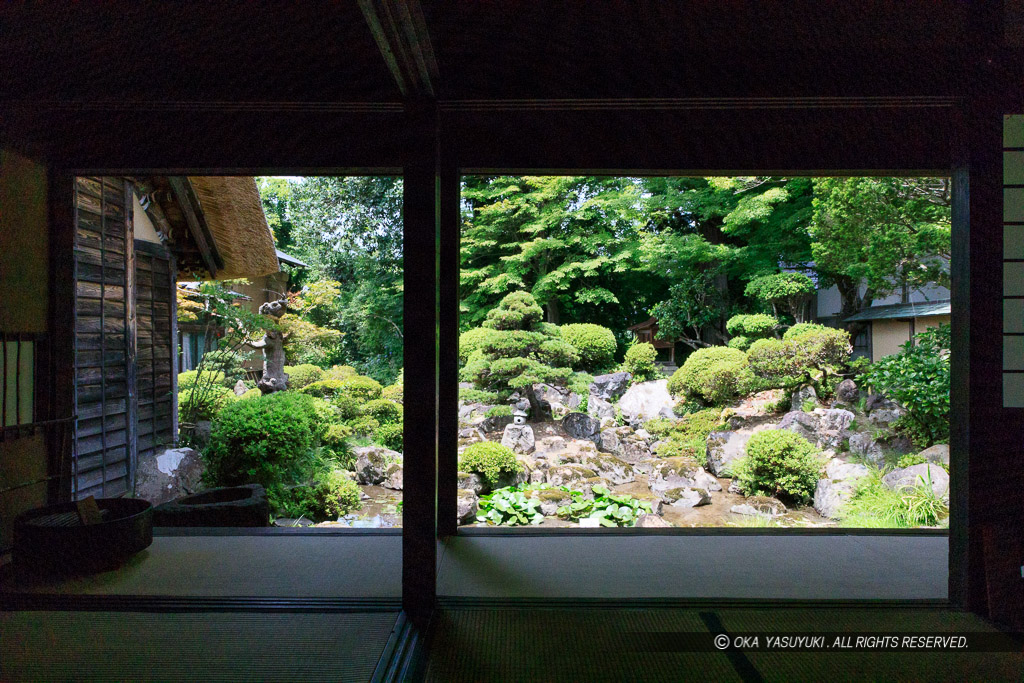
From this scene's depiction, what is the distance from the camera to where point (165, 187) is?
4680 mm

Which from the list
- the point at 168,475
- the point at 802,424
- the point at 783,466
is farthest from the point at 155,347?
the point at 802,424

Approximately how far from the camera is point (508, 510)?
15.3 feet

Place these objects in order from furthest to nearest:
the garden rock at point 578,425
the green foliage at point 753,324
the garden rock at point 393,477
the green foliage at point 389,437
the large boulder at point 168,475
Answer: the green foliage at point 753,324 < the garden rock at point 578,425 < the green foliage at point 389,437 < the garden rock at point 393,477 < the large boulder at point 168,475

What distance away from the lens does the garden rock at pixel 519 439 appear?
6.05 m

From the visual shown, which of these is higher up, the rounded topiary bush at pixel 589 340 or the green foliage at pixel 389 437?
the rounded topiary bush at pixel 589 340

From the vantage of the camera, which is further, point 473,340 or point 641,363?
point 641,363

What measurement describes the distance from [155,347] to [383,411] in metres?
2.36

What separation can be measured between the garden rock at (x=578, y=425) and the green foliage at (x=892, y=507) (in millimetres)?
2571

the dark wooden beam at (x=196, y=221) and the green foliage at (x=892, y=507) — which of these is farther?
the dark wooden beam at (x=196, y=221)

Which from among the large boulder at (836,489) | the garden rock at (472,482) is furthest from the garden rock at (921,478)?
the garden rock at (472,482)

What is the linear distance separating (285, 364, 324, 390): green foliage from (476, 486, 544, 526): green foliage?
3833 millimetres

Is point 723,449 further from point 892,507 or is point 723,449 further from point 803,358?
point 892,507

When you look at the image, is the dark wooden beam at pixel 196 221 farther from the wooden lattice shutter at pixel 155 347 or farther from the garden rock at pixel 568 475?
the garden rock at pixel 568 475

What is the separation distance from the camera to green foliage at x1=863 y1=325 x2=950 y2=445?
4883mm
